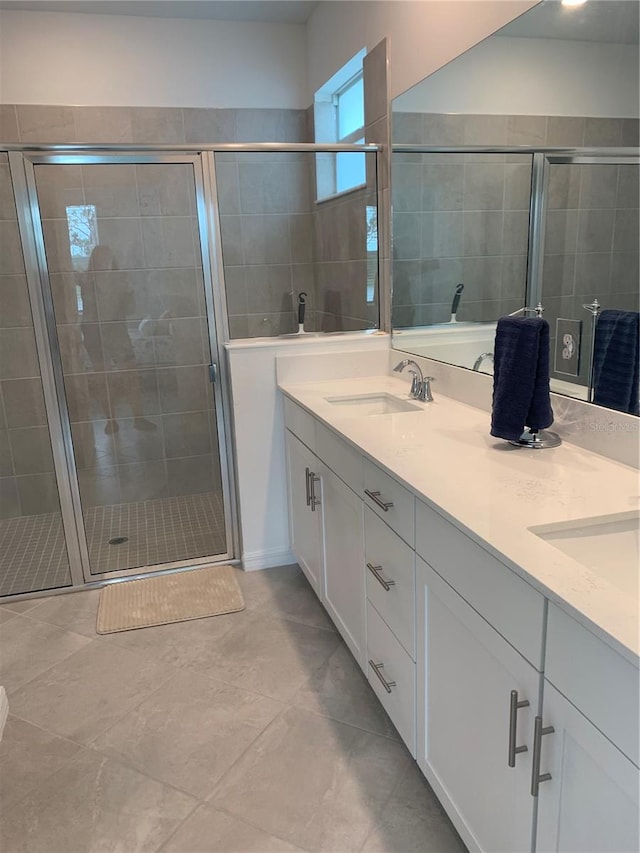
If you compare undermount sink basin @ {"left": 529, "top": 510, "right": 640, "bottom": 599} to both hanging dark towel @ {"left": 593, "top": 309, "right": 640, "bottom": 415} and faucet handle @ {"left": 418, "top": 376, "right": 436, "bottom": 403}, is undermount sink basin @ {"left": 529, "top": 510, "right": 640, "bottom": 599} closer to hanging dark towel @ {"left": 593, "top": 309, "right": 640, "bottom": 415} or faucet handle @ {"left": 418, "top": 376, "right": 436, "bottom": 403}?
hanging dark towel @ {"left": 593, "top": 309, "right": 640, "bottom": 415}

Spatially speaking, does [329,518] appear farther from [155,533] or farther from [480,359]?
[155,533]

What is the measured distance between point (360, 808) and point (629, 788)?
98 centimetres

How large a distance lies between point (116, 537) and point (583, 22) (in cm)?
277

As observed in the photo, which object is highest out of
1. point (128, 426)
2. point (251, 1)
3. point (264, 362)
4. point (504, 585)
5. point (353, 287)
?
point (251, 1)

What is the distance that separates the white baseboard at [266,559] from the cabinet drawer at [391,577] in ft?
3.80

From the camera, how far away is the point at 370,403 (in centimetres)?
249

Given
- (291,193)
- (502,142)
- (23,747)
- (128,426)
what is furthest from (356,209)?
(23,747)

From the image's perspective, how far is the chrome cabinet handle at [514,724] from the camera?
1.04 m

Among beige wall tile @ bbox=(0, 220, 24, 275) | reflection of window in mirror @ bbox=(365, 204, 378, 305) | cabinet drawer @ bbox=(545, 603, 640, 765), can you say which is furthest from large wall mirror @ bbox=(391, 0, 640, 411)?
beige wall tile @ bbox=(0, 220, 24, 275)

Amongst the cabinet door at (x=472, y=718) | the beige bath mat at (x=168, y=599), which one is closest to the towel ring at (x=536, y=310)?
the cabinet door at (x=472, y=718)

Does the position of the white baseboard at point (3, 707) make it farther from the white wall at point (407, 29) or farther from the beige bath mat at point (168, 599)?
the white wall at point (407, 29)

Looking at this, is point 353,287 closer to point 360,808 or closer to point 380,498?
point 380,498

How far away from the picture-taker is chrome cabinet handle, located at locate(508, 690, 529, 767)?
1.04 m

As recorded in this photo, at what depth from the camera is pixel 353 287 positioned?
118 inches
